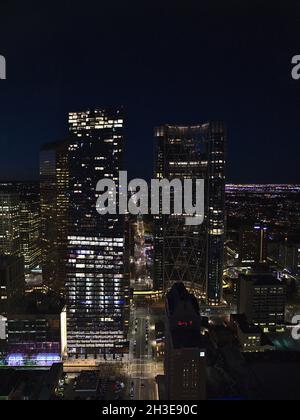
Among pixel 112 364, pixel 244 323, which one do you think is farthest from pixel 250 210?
pixel 112 364

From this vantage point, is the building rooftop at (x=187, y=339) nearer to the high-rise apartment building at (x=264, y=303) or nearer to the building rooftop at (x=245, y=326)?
the building rooftop at (x=245, y=326)

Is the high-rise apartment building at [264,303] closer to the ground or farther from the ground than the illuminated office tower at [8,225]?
closer to the ground

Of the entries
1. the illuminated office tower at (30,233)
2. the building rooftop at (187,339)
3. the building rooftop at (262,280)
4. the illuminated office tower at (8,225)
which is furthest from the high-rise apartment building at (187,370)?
the illuminated office tower at (30,233)

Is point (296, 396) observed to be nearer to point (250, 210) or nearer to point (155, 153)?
point (155, 153)

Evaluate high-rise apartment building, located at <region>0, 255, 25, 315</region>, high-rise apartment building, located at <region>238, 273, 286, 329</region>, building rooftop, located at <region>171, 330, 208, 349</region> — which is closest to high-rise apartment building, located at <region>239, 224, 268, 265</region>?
high-rise apartment building, located at <region>238, 273, 286, 329</region>

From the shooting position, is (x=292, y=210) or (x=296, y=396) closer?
(x=296, y=396)
